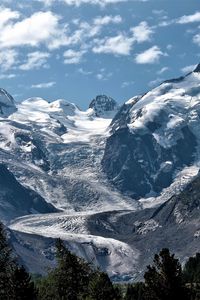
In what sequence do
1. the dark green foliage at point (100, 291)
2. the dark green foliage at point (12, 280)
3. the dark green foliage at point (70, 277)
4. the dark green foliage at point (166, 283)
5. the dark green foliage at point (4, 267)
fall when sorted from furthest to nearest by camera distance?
the dark green foliage at point (70, 277) < the dark green foliage at point (4, 267) < the dark green foliage at point (100, 291) < the dark green foliage at point (12, 280) < the dark green foliage at point (166, 283)

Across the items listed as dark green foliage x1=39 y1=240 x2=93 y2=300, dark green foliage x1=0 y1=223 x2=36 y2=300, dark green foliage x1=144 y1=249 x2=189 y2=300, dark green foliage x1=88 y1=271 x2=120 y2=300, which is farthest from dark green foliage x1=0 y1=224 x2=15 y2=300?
dark green foliage x1=144 y1=249 x2=189 y2=300

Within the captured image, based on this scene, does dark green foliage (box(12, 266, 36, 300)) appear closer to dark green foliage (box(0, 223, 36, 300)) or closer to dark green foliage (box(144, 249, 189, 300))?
dark green foliage (box(0, 223, 36, 300))

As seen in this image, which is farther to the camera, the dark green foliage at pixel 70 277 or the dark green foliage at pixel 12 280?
the dark green foliage at pixel 70 277

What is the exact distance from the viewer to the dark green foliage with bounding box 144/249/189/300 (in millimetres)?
74500

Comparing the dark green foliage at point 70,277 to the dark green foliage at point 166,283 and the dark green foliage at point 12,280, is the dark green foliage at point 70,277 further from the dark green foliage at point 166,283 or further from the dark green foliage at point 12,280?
the dark green foliage at point 166,283

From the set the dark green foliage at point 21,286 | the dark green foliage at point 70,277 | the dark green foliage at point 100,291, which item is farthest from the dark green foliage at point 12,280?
the dark green foliage at point 100,291

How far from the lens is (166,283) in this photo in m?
74.8

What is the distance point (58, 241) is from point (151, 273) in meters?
21.1

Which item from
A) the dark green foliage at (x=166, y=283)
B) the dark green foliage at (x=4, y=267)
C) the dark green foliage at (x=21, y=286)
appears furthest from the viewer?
the dark green foliage at (x=4, y=267)

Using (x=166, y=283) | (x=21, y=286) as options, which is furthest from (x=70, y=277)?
(x=166, y=283)

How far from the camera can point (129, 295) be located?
14638 centimetres

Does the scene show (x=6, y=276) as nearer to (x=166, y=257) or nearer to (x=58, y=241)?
(x=58, y=241)

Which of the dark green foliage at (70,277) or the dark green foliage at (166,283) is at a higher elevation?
the dark green foliage at (166,283)

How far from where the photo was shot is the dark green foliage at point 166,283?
7450cm
